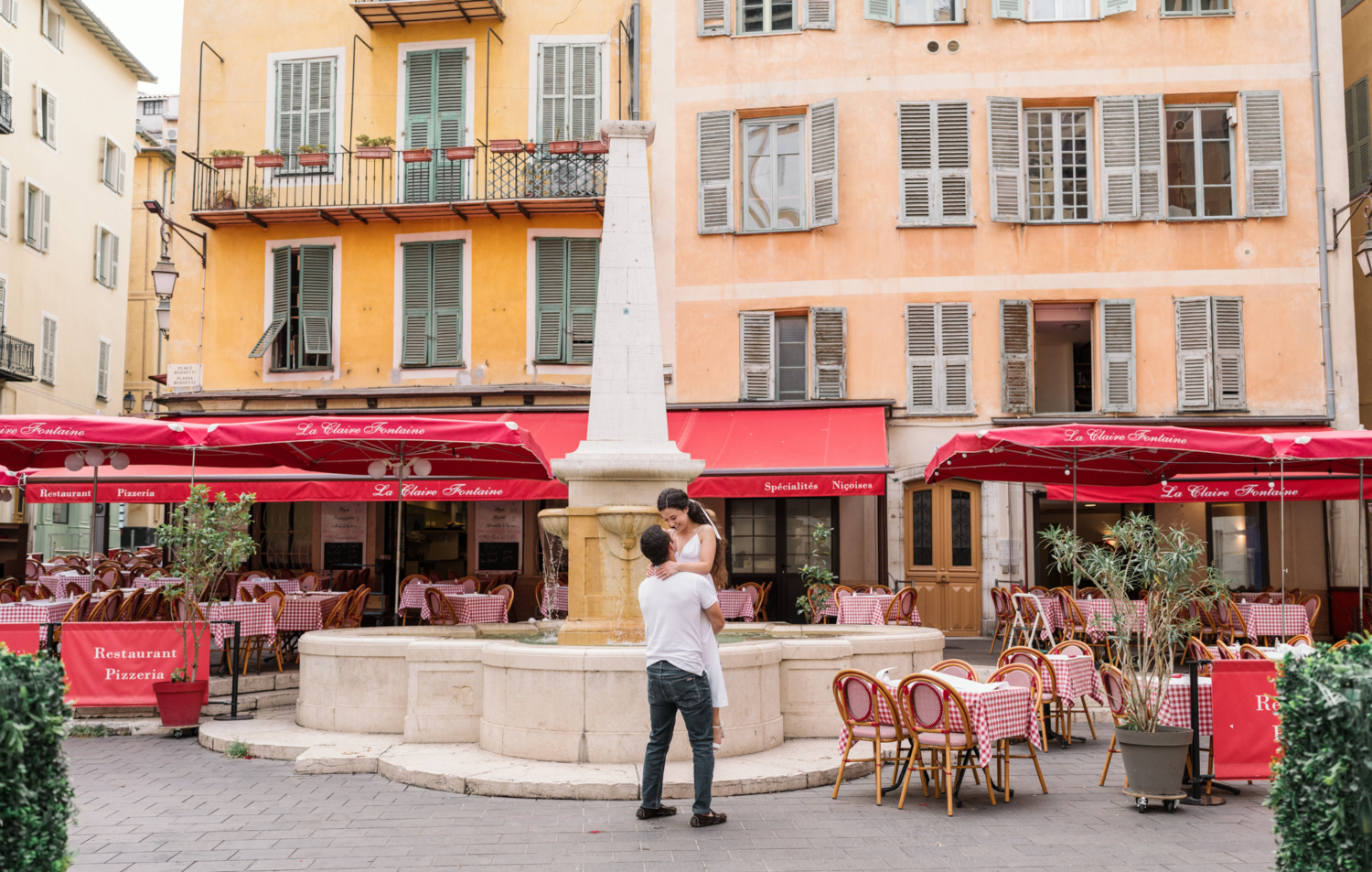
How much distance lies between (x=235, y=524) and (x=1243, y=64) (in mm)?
15624

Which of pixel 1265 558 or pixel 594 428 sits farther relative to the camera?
pixel 1265 558

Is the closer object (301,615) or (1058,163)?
(301,615)

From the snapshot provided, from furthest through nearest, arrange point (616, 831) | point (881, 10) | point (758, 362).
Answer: point (881, 10) < point (758, 362) < point (616, 831)

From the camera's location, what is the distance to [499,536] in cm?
1858

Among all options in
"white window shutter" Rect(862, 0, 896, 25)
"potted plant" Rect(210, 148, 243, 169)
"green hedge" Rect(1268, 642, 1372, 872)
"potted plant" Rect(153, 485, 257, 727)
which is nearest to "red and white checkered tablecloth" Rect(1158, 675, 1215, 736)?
"green hedge" Rect(1268, 642, 1372, 872)

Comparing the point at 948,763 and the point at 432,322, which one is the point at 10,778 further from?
the point at 432,322

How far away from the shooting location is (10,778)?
3.49 metres

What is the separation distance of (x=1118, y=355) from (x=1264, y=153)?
371 centimetres

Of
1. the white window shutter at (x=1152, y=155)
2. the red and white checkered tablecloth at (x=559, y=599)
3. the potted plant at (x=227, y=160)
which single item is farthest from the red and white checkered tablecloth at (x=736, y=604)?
the potted plant at (x=227, y=160)

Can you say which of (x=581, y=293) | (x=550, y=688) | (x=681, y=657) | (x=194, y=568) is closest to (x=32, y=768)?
(x=681, y=657)

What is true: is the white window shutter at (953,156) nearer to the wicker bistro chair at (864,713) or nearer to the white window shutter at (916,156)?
the white window shutter at (916,156)

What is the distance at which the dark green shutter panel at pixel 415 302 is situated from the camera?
18.6m

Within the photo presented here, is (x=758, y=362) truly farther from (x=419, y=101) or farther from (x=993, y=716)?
(x=993, y=716)

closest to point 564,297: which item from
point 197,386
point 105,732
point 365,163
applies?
point 365,163
